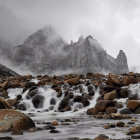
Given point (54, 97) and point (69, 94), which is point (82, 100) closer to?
point (69, 94)

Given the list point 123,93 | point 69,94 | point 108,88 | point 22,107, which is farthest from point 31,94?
point 123,93

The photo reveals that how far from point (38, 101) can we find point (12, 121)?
18.4m

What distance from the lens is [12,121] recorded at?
1070 cm

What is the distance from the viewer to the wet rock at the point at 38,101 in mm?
28384

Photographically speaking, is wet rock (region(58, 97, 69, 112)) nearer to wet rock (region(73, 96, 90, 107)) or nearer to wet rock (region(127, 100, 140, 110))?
wet rock (region(73, 96, 90, 107))

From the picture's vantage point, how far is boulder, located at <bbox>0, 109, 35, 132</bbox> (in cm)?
1049

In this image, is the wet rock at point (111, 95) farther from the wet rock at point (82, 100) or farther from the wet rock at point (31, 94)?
the wet rock at point (31, 94)

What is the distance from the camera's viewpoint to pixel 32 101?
29.0 meters

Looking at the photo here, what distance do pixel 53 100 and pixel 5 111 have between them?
1743 centimetres

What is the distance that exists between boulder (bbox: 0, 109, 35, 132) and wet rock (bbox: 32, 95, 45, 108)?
17.0 metres

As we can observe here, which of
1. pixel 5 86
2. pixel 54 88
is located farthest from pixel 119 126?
pixel 5 86

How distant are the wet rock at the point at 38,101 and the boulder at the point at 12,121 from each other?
17016mm

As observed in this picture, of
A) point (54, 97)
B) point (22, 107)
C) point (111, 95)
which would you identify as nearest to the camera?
point (111, 95)

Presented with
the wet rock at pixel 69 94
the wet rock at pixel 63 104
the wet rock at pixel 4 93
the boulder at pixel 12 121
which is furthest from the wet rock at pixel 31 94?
the boulder at pixel 12 121
